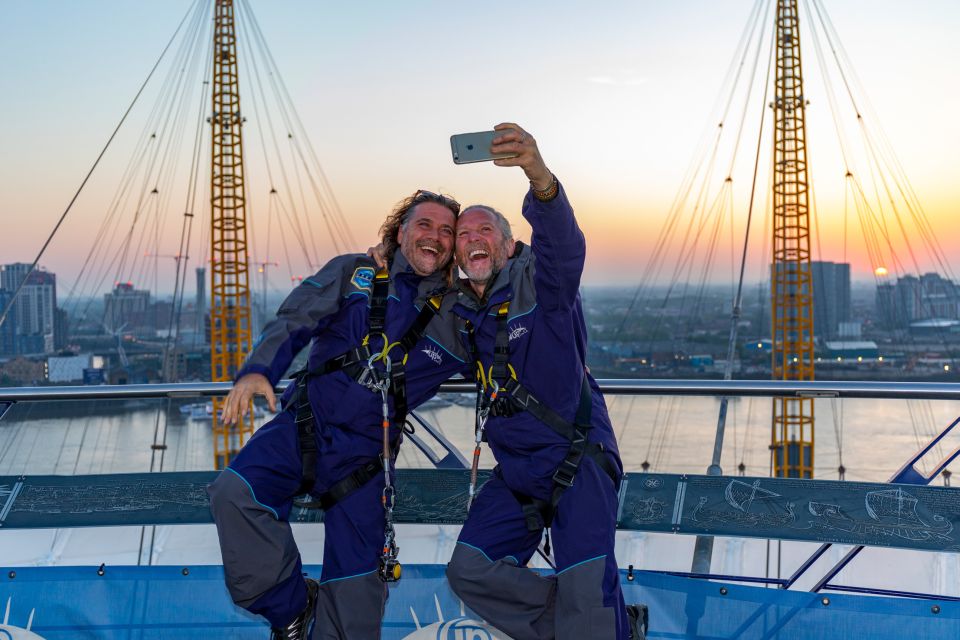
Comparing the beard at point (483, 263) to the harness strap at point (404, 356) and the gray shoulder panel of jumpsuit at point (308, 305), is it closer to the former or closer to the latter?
the harness strap at point (404, 356)

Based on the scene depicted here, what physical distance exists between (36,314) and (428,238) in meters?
42.5

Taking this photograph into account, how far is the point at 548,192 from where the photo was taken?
2174mm

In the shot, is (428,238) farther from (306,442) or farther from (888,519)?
(888,519)

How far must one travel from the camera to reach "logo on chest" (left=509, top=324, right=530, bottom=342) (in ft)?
7.84

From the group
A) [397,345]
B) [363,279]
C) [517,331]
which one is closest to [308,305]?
[363,279]

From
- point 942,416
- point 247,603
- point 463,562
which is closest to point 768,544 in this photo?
point 463,562

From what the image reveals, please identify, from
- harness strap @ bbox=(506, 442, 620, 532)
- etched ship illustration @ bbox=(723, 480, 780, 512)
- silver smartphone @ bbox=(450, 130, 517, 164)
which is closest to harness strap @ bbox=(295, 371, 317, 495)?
harness strap @ bbox=(506, 442, 620, 532)

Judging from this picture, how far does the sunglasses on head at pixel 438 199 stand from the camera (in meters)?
2.70

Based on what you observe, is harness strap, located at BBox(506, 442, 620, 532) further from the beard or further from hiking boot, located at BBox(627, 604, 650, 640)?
the beard

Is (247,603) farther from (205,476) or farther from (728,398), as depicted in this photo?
(728,398)

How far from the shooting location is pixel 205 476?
10.5 ft

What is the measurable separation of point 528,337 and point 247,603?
3.42 ft

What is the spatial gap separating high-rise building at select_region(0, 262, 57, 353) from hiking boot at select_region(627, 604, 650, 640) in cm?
4025

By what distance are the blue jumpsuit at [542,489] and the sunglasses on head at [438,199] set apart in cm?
33
